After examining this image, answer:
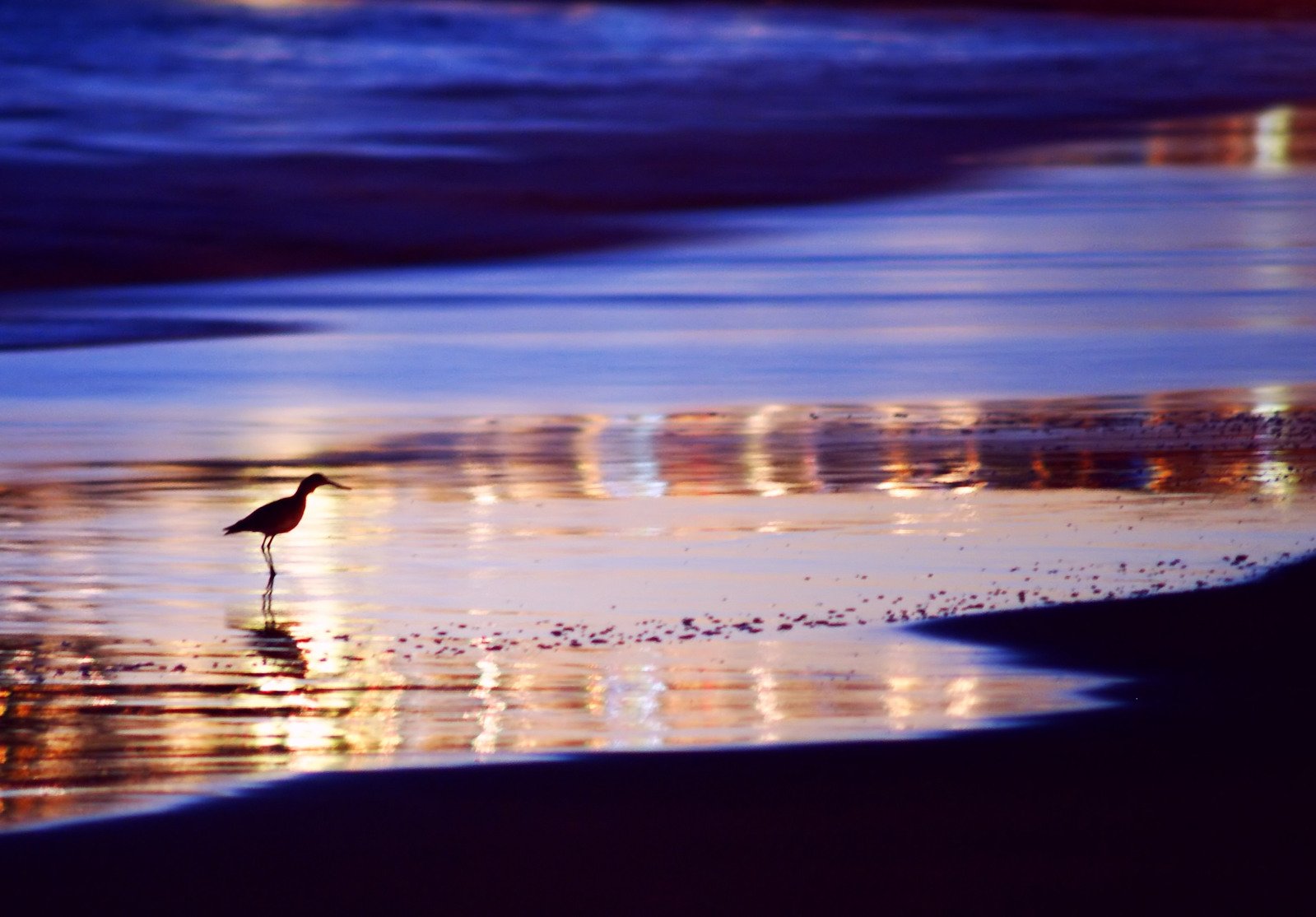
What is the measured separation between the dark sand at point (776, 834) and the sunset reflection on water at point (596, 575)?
10.3 inches

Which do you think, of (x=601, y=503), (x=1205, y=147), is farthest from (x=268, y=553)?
(x=1205, y=147)

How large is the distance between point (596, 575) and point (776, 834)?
2.83 meters

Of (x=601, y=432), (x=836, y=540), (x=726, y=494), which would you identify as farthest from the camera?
(x=601, y=432)

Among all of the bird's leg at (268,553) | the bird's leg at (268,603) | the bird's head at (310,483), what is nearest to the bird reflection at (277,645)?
the bird's leg at (268,603)

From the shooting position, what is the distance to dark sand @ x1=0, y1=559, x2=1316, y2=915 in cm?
545

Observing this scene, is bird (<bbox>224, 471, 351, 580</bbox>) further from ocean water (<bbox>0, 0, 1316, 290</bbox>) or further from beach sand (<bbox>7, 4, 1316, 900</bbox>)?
ocean water (<bbox>0, 0, 1316, 290</bbox>)

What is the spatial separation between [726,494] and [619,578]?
1474 mm

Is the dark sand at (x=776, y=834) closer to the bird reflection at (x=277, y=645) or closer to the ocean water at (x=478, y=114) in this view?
the bird reflection at (x=277, y=645)

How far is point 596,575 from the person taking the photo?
Answer: 8.55 meters

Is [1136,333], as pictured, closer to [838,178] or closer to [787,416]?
[787,416]

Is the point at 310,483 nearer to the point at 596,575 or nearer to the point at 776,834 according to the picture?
the point at 596,575

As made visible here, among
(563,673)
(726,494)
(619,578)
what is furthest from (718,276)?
(563,673)

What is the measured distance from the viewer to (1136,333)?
49.3ft

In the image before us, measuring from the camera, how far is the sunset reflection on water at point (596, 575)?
22.0 feet
